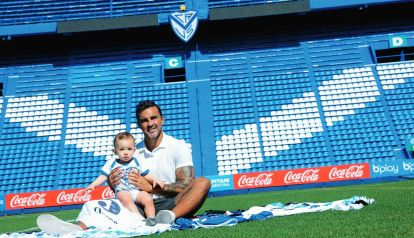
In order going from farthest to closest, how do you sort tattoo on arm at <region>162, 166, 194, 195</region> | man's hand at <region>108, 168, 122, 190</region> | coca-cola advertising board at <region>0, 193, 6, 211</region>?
1. coca-cola advertising board at <region>0, 193, 6, 211</region>
2. tattoo on arm at <region>162, 166, 194, 195</region>
3. man's hand at <region>108, 168, 122, 190</region>

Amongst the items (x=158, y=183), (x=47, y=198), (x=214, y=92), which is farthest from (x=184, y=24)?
(x=158, y=183)

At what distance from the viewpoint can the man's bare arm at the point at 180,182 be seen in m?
6.48

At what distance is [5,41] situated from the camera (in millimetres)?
25266

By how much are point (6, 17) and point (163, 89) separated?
7.68 metres

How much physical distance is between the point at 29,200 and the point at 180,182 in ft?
47.3

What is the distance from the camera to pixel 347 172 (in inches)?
779

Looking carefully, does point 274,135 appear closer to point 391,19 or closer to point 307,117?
point 307,117

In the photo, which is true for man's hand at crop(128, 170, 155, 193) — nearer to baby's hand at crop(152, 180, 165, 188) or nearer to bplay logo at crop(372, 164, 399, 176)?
baby's hand at crop(152, 180, 165, 188)

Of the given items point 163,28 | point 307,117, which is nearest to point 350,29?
point 307,117

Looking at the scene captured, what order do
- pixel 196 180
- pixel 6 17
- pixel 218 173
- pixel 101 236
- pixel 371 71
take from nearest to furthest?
pixel 101 236 < pixel 196 180 < pixel 218 173 < pixel 371 71 < pixel 6 17

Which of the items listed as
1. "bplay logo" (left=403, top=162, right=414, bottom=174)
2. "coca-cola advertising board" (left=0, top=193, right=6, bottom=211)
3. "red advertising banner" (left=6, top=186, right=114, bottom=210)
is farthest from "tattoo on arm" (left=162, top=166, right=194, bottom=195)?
"bplay logo" (left=403, top=162, right=414, bottom=174)

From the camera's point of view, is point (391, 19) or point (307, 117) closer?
point (307, 117)

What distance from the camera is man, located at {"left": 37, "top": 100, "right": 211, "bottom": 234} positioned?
627 centimetres

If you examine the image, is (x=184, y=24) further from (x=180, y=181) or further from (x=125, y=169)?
(x=125, y=169)
